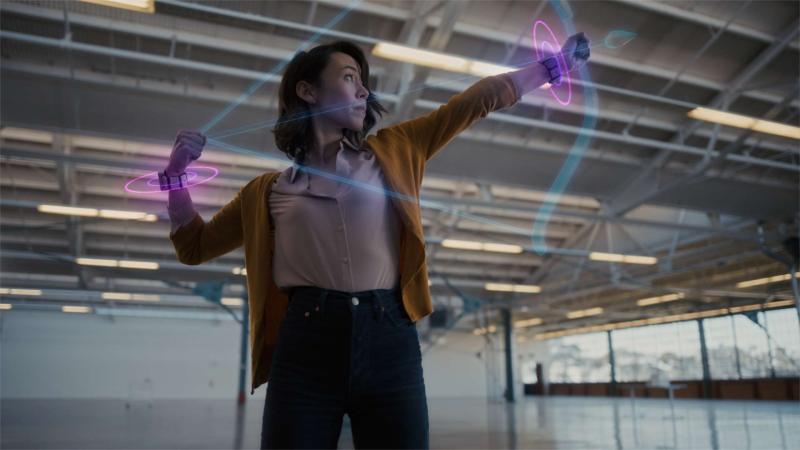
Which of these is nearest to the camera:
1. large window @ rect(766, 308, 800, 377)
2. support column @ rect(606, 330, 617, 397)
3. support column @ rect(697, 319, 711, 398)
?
large window @ rect(766, 308, 800, 377)

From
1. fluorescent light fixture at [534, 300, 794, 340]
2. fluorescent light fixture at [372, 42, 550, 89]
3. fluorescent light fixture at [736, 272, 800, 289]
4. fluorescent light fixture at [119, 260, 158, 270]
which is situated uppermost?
fluorescent light fixture at [372, 42, 550, 89]

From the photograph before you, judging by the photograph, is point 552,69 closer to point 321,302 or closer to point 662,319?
point 321,302

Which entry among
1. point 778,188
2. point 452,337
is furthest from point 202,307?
point 778,188

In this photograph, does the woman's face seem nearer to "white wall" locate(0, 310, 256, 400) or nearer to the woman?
the woman

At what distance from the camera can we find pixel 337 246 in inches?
45.3

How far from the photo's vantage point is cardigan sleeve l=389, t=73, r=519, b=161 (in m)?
1.29

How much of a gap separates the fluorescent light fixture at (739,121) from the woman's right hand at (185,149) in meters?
7.61

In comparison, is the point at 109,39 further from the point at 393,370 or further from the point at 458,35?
the point at 393,370

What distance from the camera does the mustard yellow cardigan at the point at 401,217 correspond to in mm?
1195

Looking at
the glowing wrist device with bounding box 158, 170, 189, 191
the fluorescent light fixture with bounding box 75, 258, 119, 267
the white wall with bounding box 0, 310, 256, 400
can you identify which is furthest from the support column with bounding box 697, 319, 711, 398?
the glowing wrist device with bounding box 158, 170, 189, 191

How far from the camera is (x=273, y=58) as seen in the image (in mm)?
8766

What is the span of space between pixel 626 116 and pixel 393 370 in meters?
10.4

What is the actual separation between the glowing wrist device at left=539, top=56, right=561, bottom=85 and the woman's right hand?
74 cm

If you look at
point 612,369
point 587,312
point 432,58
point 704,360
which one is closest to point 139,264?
point 432,58
